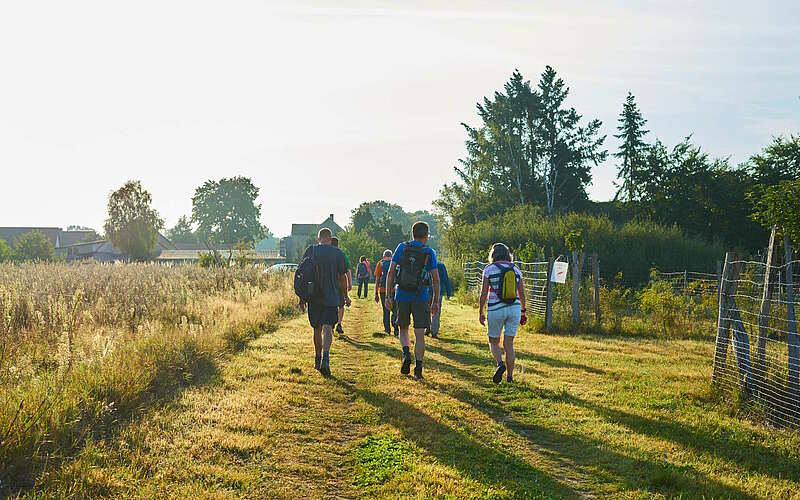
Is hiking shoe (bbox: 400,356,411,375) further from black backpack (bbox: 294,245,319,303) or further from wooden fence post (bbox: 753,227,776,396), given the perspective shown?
wooden fence post (bbox: 753,227,776,396)

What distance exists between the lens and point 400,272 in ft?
26.5

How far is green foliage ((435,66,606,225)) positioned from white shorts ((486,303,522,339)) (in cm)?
3890

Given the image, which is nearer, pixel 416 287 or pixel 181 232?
pixel 416 287

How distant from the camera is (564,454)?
507 cm

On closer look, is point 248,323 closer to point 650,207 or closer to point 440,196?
point 650,207

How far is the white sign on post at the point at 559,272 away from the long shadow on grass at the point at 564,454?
6.97 metres

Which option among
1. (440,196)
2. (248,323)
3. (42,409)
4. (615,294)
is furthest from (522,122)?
(42,409)

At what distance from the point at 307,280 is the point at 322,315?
1.87 feet

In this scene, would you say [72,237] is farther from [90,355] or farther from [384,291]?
[90,355]

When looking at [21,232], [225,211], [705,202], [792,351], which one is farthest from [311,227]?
[792,351]

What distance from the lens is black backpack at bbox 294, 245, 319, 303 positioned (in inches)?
323

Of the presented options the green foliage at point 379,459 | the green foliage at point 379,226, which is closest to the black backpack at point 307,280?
the green foliage at point 379,459

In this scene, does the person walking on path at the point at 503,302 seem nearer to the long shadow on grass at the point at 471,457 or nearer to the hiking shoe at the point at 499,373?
the hiking shoe at the point at 499,373

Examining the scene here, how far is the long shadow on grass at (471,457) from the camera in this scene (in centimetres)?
428
